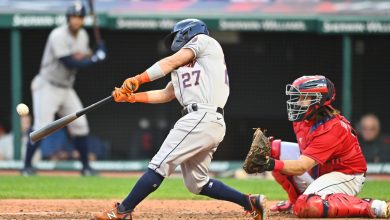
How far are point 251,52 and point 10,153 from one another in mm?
3680

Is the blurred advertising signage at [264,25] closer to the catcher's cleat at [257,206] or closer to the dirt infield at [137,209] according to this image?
the dirt infield at [137,209]

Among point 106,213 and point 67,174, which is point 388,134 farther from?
point 106,213

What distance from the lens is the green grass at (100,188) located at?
817 cm

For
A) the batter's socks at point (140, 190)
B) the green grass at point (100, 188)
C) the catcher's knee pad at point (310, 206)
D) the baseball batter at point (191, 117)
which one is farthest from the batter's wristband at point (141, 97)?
the green grass at point (100, 188)

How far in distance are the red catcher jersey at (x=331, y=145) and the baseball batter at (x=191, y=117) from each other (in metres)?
0.52

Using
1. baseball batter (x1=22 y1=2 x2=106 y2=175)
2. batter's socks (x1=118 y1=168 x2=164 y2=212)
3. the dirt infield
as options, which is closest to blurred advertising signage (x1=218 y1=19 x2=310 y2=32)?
baseball batter (x1=22 y1=2 x2=106 y2=175)

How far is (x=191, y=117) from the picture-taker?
18.5 ft

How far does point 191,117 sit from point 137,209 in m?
1.59

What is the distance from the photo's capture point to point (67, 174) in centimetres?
1151

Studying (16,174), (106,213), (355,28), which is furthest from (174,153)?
(355,28)

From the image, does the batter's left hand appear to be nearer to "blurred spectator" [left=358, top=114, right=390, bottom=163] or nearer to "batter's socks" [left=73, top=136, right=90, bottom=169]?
"batter's socks" [left=73, top=136, right=90, bottom=169]

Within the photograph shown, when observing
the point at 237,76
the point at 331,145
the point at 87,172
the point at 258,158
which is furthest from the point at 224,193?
the point at 237,76

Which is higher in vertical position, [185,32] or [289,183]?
[185,32]

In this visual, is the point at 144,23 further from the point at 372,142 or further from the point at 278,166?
the point at 278,166
